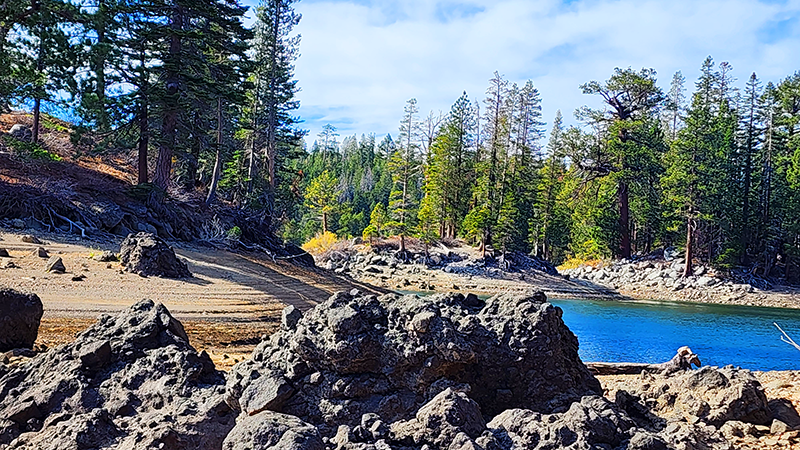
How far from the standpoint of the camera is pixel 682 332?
2102 cm

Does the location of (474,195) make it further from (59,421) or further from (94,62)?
(59,421)

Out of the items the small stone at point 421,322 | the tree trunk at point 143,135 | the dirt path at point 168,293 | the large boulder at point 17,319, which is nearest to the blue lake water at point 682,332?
the dirt path at point 168,293

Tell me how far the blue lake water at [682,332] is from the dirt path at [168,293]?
26.7 ft

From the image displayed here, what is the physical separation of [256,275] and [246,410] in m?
11.9

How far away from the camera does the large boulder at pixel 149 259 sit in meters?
11.6

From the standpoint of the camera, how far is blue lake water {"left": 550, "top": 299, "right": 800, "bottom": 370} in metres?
15.5

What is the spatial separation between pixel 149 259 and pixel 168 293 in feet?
4.39

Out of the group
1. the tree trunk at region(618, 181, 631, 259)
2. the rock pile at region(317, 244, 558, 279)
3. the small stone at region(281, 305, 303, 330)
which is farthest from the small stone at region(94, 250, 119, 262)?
the tree trunk at region(618, 181, 631, 259)

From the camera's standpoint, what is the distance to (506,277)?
126 ft

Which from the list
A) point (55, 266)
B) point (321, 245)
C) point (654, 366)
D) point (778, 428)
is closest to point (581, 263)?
point (321, 245)

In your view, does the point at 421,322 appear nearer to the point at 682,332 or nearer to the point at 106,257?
the point at 106,257

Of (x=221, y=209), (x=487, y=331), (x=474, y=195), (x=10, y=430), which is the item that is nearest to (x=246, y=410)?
(x=10, y=430)

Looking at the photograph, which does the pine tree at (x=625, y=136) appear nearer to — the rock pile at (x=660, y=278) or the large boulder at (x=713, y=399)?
the rock pile at (x=660, y=278)

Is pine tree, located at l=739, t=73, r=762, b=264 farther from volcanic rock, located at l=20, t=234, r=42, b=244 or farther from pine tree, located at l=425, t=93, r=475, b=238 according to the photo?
volcanic rock, located at l=20, t=234, r=42, b=244
